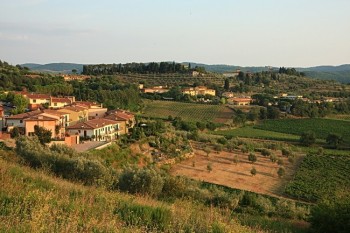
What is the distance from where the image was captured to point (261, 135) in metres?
56.0

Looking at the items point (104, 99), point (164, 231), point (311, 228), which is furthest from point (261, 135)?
point (164, 231)

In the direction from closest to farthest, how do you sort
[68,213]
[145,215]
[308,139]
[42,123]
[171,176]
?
[68,213]
[145,215]
[171,176]
[42,123]
[308,139]

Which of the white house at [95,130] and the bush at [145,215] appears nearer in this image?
the bush at [145,215]

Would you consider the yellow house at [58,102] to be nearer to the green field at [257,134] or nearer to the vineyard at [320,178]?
the green field at [257,134]

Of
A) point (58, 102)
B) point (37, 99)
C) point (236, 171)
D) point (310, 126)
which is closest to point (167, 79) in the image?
point (310, 126)

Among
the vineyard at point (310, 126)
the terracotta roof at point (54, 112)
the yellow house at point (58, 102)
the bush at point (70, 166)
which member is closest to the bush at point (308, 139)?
the vineyard at point (310, 126)

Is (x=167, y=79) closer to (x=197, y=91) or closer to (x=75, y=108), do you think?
(x=197, y=91)

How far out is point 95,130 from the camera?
36.0 meters

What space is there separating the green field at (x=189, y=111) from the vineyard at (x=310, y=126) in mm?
7085

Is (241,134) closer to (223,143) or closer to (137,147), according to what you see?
(223,143)

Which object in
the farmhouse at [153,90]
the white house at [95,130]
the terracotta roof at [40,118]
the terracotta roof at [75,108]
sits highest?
the terracotta roof at [40,118]

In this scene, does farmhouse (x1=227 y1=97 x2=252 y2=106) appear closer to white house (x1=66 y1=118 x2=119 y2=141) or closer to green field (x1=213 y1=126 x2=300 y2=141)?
green field (x1=213 y1=126 x2=300 y2=141)

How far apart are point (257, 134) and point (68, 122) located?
2688 cm

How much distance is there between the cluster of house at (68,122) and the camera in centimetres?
3249
